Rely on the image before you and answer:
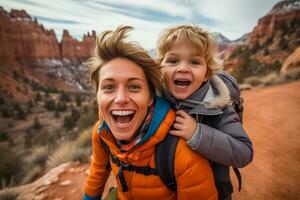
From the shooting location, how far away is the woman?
4.75 feet

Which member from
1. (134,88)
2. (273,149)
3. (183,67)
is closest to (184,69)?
(183,67)

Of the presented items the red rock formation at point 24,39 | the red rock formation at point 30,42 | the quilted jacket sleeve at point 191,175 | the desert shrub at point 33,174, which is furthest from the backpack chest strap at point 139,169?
the red rock formation at point 24,39

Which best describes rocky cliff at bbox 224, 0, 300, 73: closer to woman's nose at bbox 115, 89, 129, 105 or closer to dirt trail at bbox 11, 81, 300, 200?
dirt trail at bbox 11, 81, 300, 200

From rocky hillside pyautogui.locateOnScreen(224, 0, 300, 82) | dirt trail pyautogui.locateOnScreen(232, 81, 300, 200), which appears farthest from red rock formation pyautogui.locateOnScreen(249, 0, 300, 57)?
dirt trail pyautogui.locateOnScreen(232, 81, 300, 200)

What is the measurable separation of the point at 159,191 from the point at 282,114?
585 cm

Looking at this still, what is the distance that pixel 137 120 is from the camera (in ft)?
5.09

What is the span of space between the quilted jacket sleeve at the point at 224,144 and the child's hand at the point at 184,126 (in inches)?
1.4

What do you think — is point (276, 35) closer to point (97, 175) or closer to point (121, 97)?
Result: point (97, 175)

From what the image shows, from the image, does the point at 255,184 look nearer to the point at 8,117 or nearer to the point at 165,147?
the point at 165,147

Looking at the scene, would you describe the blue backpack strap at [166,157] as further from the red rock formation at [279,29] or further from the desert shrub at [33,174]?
the red rock formation at [279,29]

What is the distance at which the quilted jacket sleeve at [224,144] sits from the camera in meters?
1.42

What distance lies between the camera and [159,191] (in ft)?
5.16

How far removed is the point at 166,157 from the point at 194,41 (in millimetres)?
879

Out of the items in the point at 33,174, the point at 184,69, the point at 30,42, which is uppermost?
the point at 30,42
